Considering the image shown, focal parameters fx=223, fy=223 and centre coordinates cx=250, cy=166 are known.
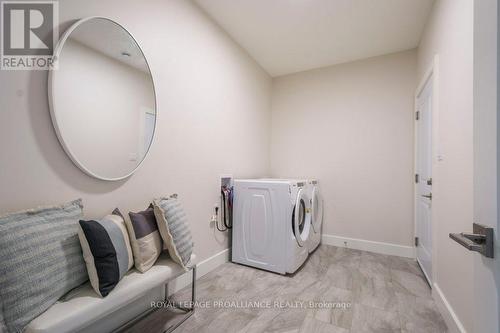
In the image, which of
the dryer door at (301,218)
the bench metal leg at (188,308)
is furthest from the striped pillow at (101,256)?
the dryer door at (301,218)

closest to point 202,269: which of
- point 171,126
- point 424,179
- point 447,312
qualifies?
point 171,126

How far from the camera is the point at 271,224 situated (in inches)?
90.4

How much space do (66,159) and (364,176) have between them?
3147 mm

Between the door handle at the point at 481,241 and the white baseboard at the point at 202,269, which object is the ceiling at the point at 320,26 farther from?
the white baseboard at the point at 202,269

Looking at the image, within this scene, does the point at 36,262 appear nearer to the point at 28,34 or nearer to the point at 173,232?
the point at 173,232

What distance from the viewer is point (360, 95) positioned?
3.07m

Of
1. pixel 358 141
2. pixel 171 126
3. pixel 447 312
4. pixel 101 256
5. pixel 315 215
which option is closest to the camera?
pixel 101 256

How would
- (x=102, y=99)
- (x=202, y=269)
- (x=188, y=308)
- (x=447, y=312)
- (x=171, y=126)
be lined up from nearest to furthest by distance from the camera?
(x=102, y=99), (x=447, y=312), (x=188, y=308), (x=171, y=126), (x=202, y=269)

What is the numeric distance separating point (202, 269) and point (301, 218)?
3.91 ft

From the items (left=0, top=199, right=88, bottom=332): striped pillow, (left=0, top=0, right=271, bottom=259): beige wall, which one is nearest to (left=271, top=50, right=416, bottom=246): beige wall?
(left=0, top=0, right=271, bottom=259): beige wall

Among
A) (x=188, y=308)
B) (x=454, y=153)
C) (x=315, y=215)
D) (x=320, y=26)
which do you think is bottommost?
(x=188, y=308)

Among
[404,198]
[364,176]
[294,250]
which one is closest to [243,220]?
[294,250]

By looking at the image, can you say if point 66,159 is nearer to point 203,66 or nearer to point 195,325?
point 195,325

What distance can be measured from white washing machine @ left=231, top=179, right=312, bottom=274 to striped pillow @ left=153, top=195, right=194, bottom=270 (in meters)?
0.98
